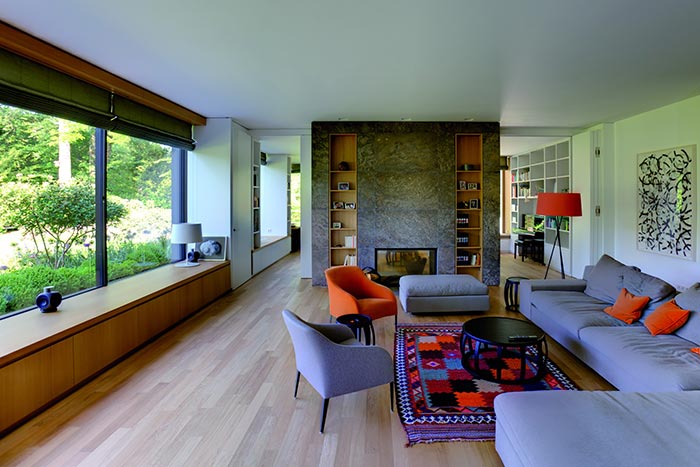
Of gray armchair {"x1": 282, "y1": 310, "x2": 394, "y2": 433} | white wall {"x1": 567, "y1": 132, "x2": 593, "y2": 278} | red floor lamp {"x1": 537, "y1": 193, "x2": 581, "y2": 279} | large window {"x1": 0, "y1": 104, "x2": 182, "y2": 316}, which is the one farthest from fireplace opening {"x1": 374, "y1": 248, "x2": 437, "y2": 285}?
gray armchair {"x1": 282, "y1": 310, "x2": 394, "y2": 433}

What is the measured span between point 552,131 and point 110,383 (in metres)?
7.46

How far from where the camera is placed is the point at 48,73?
10.6 feet

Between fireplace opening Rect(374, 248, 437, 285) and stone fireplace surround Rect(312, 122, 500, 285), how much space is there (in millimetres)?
102

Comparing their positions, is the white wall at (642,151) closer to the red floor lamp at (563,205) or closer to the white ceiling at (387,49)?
the white ceiling at (387,49)

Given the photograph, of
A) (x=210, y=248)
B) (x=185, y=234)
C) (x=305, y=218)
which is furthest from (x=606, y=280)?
(x=210, y=248)

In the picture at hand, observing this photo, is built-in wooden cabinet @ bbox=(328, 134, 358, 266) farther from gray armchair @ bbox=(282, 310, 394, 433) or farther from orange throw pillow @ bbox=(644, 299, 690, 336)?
orange throw pillow @ bbox=(644, 299, 690, 336)

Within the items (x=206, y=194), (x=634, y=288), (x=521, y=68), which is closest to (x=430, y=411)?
(x=634, y=288)

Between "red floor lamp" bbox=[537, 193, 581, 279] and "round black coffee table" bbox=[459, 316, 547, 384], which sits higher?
"red floor lamp" bbox=[537, 193, 581, 279]

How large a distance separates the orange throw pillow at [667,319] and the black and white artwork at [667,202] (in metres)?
2.80

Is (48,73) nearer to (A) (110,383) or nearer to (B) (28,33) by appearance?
(B) (28,33)

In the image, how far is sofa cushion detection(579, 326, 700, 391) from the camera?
226cm

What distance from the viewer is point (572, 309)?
356cm

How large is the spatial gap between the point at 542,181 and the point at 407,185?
14.3 ft

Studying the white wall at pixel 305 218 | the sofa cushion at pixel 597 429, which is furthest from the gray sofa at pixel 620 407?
the white wall at pixel 305 218
